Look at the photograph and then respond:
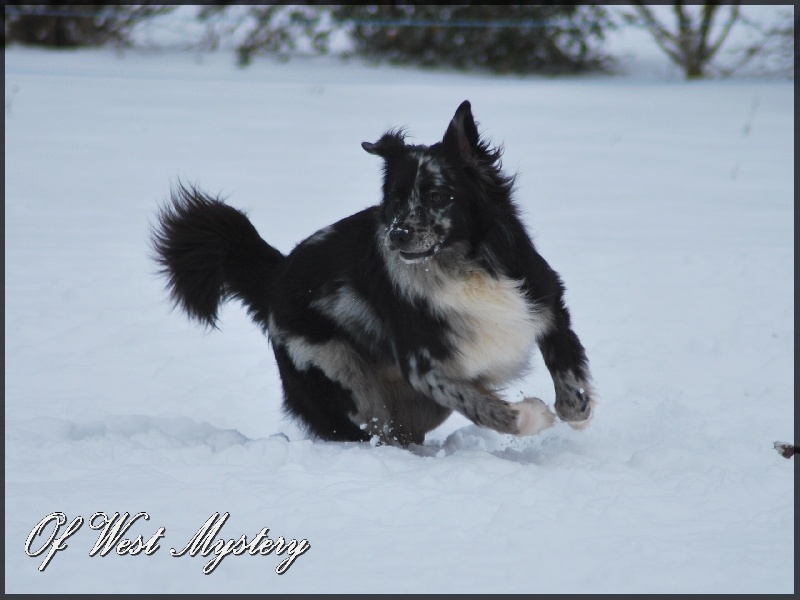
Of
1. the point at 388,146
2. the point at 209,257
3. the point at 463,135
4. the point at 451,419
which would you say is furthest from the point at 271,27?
the point at 463,135

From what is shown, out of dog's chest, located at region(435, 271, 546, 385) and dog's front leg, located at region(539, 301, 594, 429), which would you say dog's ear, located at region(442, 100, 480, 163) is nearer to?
dog's chest, located at region(435, 271, 546, 385)

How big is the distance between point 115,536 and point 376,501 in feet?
3.01

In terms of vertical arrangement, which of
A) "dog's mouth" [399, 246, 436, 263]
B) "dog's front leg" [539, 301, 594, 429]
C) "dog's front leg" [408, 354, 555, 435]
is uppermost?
"dog's mouth" [399, 246, 436, 263]

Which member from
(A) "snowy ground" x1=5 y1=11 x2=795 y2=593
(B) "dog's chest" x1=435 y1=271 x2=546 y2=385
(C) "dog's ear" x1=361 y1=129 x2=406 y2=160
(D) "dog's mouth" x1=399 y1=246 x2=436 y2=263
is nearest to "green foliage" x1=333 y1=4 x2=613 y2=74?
(A) "snowy ground" x1=5 y1=11 x2=795 y2=593

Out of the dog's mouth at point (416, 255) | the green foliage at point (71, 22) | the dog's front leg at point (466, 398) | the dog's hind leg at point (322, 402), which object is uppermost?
the dog's mouth at point (416, 255)

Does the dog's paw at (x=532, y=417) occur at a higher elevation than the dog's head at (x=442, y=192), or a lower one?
lower

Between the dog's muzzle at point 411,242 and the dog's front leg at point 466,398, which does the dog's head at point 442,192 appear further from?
the dog's front leg at point 466,398

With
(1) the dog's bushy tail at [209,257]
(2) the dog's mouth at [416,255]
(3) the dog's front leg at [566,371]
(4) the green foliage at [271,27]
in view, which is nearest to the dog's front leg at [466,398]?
(3) the dog's front leg at [566,371]

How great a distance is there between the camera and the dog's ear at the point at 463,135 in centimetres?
433

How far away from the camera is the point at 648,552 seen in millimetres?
3346

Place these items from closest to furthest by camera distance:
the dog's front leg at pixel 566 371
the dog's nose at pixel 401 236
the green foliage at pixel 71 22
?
the dog's nose at pixel 401 236
the dog's front leg at pixel 566 371
the green foliage at pixel 71 22

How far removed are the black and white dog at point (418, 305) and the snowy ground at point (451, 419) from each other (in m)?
0.28

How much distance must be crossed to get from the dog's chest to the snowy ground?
1.37 ft

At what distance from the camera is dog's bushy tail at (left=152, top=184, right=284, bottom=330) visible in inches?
203
